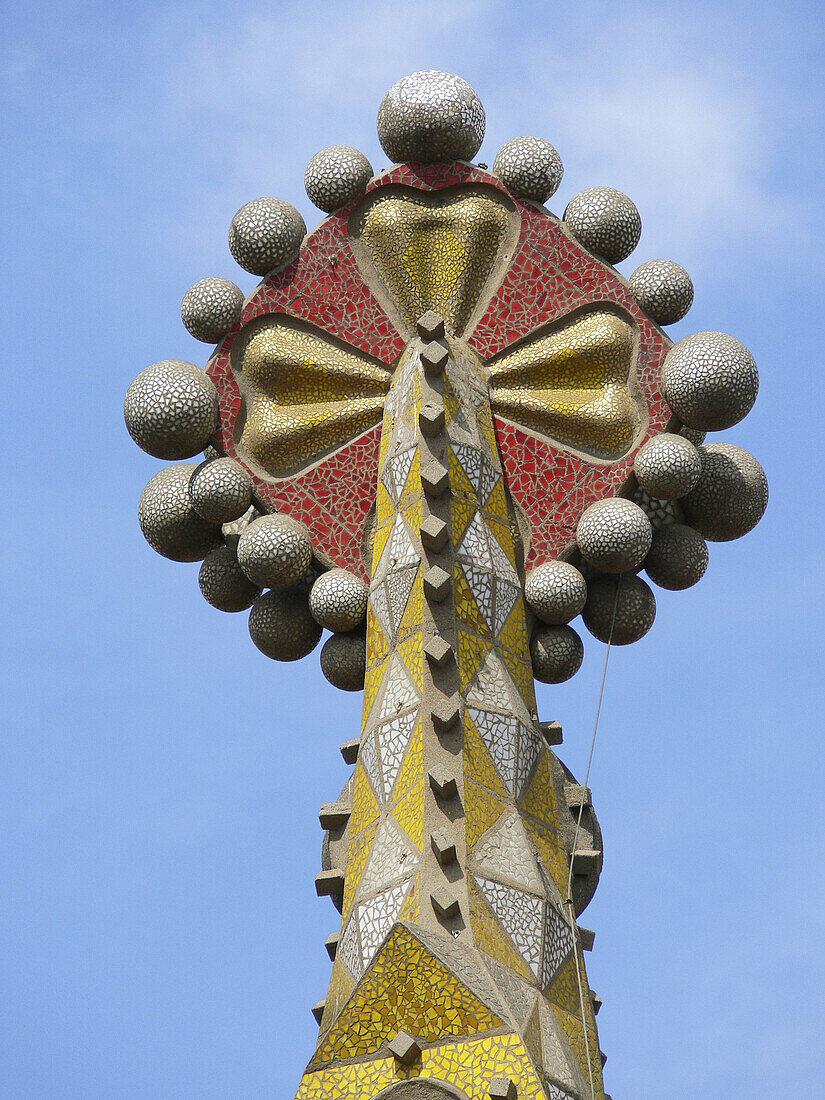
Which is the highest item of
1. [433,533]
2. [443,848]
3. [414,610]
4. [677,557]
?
[677,557]

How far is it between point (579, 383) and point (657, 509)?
115 centimetres

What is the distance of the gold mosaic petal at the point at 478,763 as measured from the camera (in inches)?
503

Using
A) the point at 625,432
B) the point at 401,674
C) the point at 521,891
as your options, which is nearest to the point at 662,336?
the point at 625,432

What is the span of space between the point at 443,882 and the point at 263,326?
17.0 ft

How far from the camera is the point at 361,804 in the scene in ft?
43.6

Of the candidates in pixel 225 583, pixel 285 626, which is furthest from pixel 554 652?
pixel 225 583

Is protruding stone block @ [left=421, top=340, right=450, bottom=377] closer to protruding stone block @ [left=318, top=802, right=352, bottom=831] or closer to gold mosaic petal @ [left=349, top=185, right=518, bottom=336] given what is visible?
gold mosaic petal @ [left=349, top=185, right=518, bottom=336]

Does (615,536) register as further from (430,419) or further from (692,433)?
(430,419)

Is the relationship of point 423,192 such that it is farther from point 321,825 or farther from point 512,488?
point 321,825

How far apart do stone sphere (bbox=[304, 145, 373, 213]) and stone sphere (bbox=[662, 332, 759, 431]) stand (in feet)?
9.57

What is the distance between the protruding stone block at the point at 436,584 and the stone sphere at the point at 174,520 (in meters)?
2.54

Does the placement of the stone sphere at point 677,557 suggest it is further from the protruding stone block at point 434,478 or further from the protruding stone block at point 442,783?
the protruding stone block at point 442,783

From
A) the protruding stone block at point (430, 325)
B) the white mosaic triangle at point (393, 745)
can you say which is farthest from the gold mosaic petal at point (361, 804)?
the protruding stone block at point (430, 325)

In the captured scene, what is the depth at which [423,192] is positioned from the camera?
15602mm
